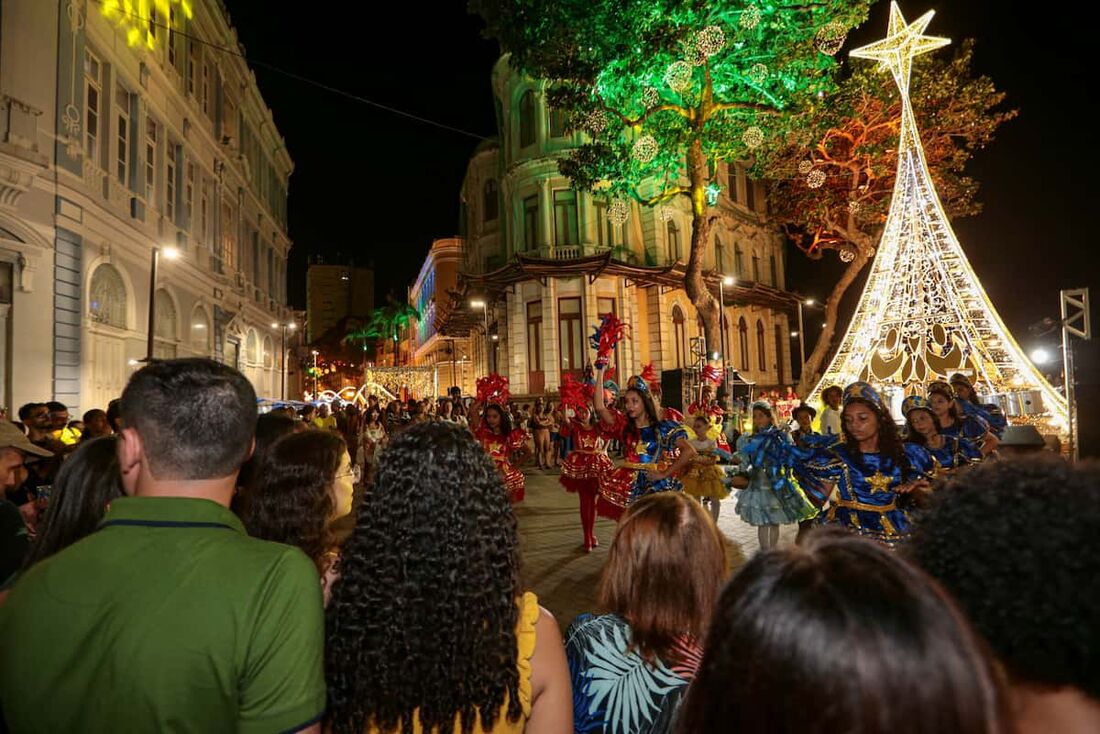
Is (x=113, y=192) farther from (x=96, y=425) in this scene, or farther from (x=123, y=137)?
(x=96, y=425)

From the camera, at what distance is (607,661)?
2.02 metres

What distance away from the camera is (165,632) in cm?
135

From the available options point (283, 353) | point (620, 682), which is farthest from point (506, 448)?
point (283, 353)

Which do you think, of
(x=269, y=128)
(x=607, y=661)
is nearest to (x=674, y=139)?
(x=607, y=661)

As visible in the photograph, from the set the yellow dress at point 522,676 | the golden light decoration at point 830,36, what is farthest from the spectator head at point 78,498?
the golden light decoration at point 830,36

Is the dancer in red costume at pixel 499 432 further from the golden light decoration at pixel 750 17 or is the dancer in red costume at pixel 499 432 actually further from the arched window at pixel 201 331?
the arched window at pixel 201 331

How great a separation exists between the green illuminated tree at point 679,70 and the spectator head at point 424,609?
1364 cm

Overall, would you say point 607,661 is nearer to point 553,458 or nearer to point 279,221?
point 553,458

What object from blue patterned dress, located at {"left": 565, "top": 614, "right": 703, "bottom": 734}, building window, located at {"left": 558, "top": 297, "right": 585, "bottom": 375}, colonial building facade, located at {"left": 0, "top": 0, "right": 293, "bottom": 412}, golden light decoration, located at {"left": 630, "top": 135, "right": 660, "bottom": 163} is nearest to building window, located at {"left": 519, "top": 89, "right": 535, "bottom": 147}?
building window, located at {"left": 558, "top": 297, "right": 585, "bottom": 375}

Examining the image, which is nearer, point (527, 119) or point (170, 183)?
point (170, 183)

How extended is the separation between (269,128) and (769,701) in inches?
1437

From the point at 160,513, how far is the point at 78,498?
4.59 feet

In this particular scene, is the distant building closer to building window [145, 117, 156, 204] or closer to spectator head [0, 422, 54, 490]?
building window [145, 117, 156, 204]

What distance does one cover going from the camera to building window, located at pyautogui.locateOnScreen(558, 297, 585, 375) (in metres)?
25.9
